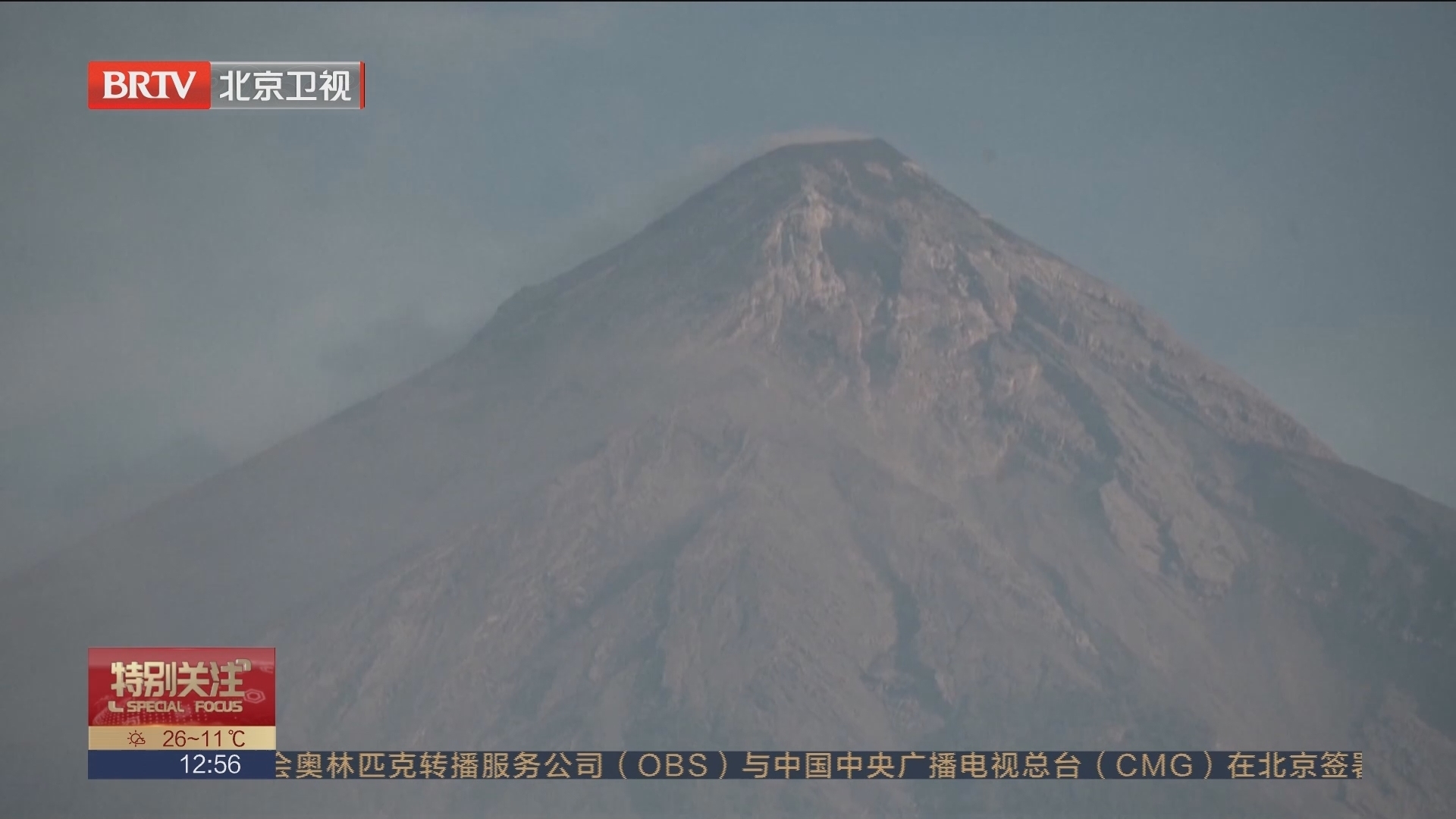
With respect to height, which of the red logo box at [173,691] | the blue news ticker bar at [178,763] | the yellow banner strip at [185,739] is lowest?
the blue news ticker bar at [178,763]

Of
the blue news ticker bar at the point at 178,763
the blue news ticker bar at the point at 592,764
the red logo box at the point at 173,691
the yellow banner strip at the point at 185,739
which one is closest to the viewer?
the blue news ticker bar at the point at 178,763

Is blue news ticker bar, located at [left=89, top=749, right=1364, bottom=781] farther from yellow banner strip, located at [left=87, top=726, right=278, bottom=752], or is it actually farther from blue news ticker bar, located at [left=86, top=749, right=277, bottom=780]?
yellow banner strip, located at [left=87, top=726, right=278, bottom=752]

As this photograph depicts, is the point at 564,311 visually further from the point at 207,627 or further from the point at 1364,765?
the point at 1364,765

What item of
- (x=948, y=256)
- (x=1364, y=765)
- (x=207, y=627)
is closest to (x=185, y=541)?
(x=207, y=627)

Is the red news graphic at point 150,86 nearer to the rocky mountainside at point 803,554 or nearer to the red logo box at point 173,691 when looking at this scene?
the red logo box at point 173,691

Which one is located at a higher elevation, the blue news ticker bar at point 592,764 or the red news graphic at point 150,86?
the red news graphic at point 150,86

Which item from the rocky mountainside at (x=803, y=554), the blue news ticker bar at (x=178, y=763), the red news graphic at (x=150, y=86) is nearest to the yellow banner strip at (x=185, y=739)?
the blue news ticker bar at (x=178, y=763)

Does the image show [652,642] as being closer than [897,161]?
Yes
